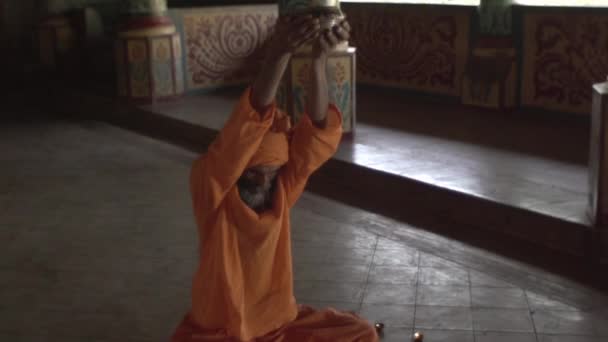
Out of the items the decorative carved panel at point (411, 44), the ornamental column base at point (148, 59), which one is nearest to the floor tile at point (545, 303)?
the decorative carved panel at point (411, 44)

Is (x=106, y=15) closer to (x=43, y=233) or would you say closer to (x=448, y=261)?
(x=43, y=233)

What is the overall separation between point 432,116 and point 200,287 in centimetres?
432

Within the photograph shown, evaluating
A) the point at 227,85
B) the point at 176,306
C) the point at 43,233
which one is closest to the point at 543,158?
the point at 176,306

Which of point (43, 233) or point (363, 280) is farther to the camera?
point (43, 233)

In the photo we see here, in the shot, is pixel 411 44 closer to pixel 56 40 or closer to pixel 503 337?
pixel 56 40

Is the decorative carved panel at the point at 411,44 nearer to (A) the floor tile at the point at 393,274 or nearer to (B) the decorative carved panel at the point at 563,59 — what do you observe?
(B) the decorative carved panel at the point at 563,59

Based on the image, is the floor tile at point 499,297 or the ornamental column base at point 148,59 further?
the ornamental column base at point 148,59

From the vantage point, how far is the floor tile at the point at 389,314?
10.3 ft

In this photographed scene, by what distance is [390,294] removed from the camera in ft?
11.3

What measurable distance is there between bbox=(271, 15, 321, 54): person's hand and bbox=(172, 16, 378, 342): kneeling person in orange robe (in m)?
0.01

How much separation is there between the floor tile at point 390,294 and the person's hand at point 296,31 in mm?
1566

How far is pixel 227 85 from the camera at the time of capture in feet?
27.2

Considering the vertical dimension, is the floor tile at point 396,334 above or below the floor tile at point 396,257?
below

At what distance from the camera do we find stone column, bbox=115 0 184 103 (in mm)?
7371
